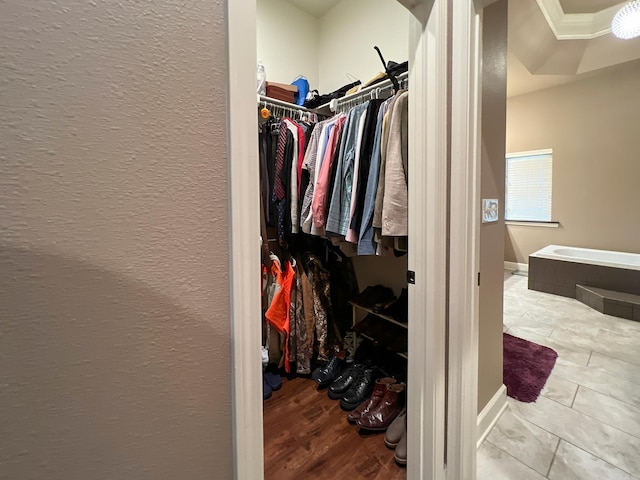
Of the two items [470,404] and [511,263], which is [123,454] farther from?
[511,263]

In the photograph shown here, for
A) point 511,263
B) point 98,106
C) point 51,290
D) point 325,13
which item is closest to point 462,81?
point 98,106

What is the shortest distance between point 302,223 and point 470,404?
115 cm

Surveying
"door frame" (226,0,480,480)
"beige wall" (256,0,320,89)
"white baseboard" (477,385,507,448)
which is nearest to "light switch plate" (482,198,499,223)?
"door frame" (226,0,480,480)

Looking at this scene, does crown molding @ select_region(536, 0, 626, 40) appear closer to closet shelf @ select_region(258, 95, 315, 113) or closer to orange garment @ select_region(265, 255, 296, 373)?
closet shelf @ select_region(258, 95, 315, 113)

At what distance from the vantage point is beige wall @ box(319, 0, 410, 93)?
69.5 inches

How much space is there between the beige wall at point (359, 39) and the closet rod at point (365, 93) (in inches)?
15.3

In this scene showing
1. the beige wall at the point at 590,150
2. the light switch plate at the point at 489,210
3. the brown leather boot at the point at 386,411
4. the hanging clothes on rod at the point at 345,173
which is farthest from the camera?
the beige wall at the point at 590,150

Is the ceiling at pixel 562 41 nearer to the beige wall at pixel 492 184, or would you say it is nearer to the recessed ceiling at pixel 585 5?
the recessed ceiling at pixel 585 5

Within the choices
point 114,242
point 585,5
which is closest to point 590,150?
point 585,5

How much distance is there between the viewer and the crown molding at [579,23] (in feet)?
7.58

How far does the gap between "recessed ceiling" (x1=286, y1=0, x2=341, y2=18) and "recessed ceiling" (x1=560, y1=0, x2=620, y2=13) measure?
1.91m

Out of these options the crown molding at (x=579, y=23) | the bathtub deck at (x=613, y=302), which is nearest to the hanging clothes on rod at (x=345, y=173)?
the crown molding at (x=579, y=23)

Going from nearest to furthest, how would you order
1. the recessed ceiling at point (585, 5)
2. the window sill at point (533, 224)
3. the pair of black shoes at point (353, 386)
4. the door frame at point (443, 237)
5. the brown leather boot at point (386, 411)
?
1. the door frame at point (443, 237)
2. the brown leather boot at point (386, 411)
3. the pair of black shoes at point (353, 386)
4. the recessed ceiling at point (585, 5)
5. the window sill at point (533, 224)

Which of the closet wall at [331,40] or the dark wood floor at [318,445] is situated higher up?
Result: the closet wall at [331,40]
